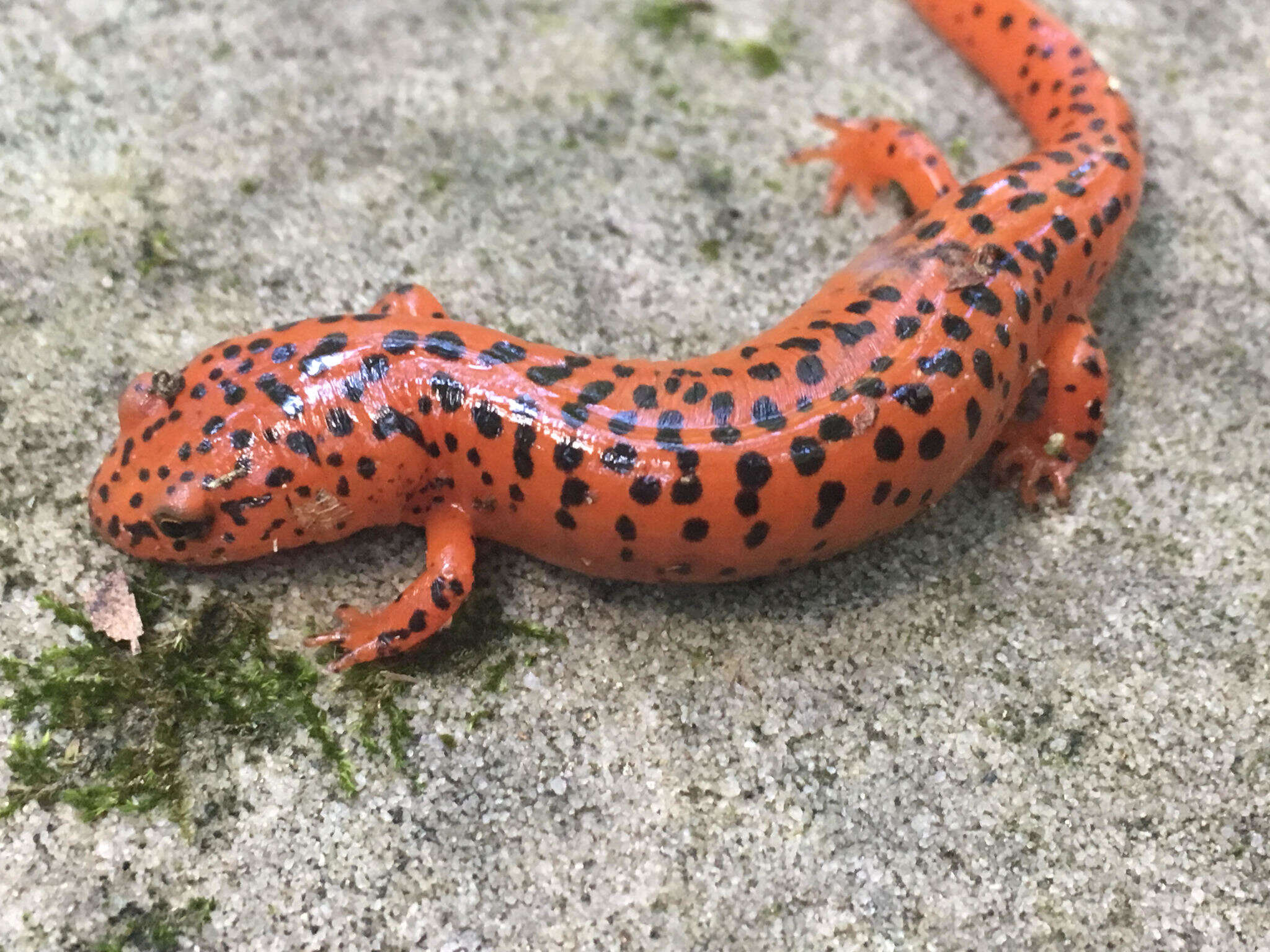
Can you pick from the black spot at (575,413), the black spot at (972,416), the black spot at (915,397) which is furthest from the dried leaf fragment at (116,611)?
the black spot at (972,416)

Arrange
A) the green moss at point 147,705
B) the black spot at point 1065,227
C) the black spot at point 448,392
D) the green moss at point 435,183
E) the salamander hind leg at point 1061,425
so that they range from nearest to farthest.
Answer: the green moss at point 147,705 < the black spot at point 448,392 < the black spot at point 1065,227 < the salamander hind leg at point 1061,425 < the green moss at point 435,183

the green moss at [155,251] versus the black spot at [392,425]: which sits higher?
the black spot at [392,425]

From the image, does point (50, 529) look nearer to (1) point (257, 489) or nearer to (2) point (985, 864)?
(1) point (257, 489)

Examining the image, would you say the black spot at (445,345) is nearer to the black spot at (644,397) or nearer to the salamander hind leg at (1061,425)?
the black spot at (644,397)

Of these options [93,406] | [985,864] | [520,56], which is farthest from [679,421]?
[520,56]

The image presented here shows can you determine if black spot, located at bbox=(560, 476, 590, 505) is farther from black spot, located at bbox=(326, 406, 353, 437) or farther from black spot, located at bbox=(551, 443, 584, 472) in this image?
black spot, located at bbox=(326, 406, 353, 437)

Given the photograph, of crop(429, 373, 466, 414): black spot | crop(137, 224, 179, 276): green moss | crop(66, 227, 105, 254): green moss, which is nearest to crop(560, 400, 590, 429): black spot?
crop(429, 373, 466, 414): black spot

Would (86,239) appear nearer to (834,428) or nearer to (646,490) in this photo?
(646,490)
